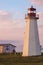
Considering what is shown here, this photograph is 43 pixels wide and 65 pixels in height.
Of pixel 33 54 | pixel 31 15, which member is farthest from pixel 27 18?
pixel 33 54

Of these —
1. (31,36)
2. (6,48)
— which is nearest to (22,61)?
(31,36)

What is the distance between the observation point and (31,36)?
35.1 m

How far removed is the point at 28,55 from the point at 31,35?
294 centimetres

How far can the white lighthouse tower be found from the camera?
35.0 meters

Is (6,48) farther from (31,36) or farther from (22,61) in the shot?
(22,61)

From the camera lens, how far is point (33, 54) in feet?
116

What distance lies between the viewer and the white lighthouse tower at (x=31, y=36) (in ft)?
115

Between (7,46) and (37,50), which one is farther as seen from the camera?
(7,46)

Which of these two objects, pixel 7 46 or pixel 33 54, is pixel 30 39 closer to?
pixel 33 54

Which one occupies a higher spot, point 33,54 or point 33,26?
point 33,26

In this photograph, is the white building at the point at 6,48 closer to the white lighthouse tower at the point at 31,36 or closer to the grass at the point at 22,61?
the white lighthouse tower at the point at 31,36

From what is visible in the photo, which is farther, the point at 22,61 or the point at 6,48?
the point at 6,48

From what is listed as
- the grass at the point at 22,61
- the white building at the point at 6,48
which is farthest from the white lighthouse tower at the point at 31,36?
the white building at the point at 6,48

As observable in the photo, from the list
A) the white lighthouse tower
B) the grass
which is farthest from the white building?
the grass
